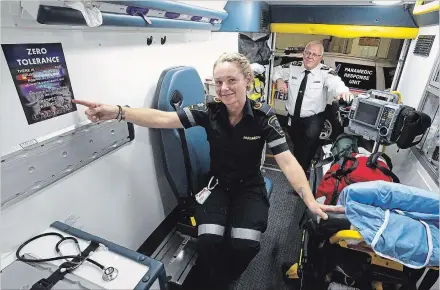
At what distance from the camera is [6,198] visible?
40.5 inches

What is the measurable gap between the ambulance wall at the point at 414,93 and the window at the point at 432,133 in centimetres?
7

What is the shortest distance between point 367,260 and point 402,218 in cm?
46

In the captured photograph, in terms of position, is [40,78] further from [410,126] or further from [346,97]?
[346,97]

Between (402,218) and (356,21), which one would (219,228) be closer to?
(402,218)

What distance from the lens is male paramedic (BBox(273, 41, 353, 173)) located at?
2939 mm

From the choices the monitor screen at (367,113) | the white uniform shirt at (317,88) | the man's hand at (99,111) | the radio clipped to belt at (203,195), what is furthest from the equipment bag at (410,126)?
the man's hand at (99,111)

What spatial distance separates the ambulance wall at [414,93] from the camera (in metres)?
2.19

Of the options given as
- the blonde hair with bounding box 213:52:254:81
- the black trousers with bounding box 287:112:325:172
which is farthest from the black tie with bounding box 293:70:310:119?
the blonde hair with bounding box 213:52:254:81

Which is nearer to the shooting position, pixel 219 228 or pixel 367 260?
pixel 367 260

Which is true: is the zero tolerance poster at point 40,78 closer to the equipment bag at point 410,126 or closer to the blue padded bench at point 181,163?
the blue padded bench at point 181,163

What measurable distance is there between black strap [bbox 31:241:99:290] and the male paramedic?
2.61 meters

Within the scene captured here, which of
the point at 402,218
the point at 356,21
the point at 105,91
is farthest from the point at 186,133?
the point at 356,21

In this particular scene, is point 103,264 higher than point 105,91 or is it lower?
lower

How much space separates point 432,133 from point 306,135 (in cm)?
121
